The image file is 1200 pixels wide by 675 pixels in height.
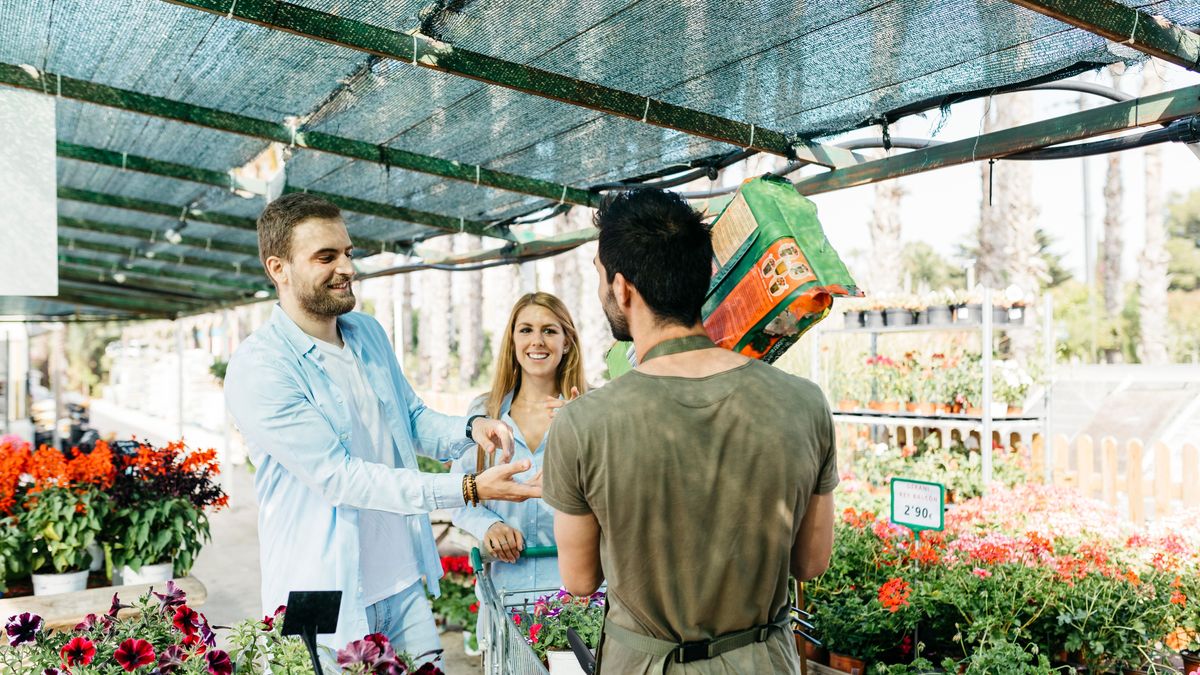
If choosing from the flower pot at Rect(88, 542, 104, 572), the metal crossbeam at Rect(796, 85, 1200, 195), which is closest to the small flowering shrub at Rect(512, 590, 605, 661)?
the metal crossbeam at Rect(796, 85, 1200, 195)

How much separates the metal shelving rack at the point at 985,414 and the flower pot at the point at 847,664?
168 inches

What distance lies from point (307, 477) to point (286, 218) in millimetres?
638

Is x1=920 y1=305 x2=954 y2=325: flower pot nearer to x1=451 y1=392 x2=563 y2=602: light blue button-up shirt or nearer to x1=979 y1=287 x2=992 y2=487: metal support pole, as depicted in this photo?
x1=979 y1=287 x2=992 y2=487: metal support pole

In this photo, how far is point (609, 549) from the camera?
57.4 inches

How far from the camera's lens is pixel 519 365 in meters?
3.36

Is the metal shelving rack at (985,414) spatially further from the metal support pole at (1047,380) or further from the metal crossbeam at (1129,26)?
the metal crossbeam at (1129,26)

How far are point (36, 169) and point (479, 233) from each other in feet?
9.04

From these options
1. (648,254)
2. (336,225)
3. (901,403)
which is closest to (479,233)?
(336,225)

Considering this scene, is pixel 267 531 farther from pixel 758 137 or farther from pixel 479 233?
pixel 479 233

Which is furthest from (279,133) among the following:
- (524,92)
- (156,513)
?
(156,513)

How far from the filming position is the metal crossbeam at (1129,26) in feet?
6.68

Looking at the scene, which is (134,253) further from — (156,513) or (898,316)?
(898,316)

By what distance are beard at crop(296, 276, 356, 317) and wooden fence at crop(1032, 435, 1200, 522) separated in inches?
237

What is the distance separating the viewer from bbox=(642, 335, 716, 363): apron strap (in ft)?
4.84
